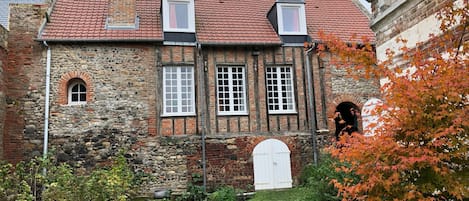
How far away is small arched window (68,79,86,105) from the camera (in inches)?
453

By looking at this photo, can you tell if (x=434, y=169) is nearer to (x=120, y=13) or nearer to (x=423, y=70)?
(x=423, y=70)

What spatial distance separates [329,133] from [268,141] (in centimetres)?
214

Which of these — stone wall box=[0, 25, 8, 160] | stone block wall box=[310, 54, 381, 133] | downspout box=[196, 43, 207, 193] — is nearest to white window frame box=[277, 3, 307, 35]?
stone block wall box=[310, 54, 381, 133]

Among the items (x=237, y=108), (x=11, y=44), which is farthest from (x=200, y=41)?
(x=11, y=44)

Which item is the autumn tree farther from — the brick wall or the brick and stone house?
the brick wall

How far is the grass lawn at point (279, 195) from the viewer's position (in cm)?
1027

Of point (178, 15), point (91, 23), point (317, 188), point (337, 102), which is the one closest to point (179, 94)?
point (178, 15)

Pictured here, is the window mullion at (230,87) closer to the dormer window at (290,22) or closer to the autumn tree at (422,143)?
the dormer window at (290,22)

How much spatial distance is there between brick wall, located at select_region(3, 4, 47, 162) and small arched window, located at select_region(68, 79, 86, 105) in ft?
2.63

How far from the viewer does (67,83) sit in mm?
11250

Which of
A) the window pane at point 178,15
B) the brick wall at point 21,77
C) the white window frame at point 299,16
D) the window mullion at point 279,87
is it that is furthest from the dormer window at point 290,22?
the brick wall at point 21,77

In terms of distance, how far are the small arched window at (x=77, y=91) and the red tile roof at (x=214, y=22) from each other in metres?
1.30

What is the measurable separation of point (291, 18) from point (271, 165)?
499 cm

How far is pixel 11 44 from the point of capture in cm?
1105
